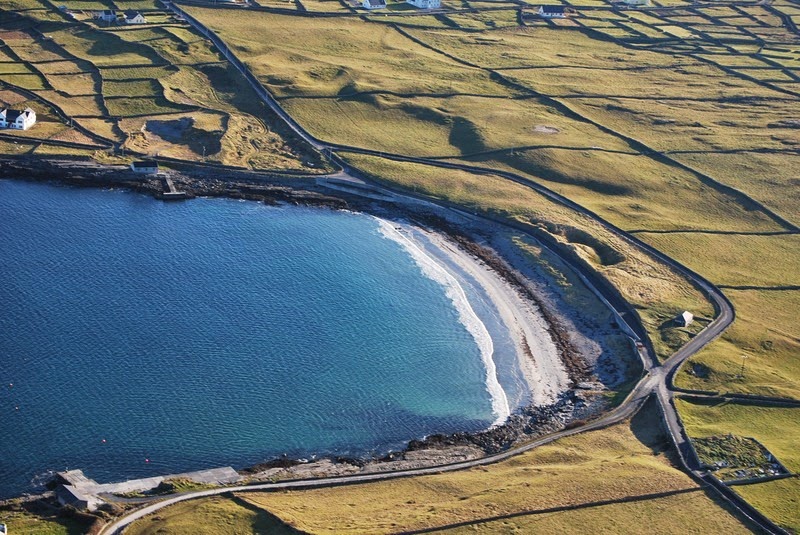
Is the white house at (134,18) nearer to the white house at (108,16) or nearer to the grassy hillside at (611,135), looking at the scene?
the white house at (108,16)

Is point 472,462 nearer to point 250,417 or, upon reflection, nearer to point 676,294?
point 250,417

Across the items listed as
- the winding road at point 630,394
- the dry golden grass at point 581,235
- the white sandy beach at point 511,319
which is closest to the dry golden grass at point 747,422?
the winding road at point 630,394

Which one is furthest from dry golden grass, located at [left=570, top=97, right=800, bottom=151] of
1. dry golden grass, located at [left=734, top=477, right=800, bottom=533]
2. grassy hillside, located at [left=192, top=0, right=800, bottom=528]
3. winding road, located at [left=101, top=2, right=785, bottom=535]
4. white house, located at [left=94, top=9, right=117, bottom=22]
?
white house, located at [left=94, top=9, right=117, bottom=22]

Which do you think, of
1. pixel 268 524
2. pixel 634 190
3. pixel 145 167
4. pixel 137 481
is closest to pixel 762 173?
pixel 634 190

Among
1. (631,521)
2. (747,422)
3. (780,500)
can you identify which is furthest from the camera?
(747,422)

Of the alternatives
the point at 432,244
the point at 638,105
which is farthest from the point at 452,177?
the point at 638,105

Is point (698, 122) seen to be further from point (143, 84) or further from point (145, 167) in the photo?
point (143, 84)

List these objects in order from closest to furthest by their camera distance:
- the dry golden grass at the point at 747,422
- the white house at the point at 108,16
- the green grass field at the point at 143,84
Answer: the dry golden grass at the point at 747,422 < the green grass field at the point at 143,84 < the white house at the point at 108,16
